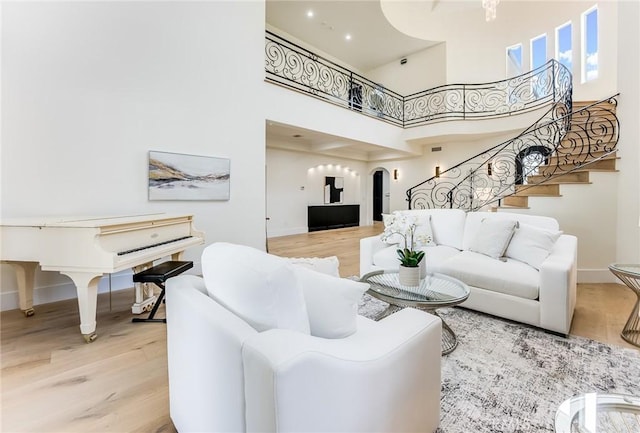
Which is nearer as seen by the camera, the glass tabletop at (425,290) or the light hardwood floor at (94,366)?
the light hardwood floor at (94,366)

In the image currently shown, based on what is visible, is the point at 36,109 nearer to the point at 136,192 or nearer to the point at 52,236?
the point at 136,192

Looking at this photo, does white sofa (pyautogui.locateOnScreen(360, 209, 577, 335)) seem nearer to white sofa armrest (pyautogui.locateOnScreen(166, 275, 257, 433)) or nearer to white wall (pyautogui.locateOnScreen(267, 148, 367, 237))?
white sofa armrest (pyautogui.locateOnScreen(166, 275, 257, 433))

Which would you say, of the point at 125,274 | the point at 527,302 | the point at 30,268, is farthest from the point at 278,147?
the point at 527,302

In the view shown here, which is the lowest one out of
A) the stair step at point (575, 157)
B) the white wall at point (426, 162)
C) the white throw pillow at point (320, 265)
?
the white throw pillow at point (320, 265)

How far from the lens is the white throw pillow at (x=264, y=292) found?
93 cm

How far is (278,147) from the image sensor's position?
7535 millimetres

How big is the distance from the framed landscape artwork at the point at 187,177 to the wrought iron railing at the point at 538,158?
14.1 feet

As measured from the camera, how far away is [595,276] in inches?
142

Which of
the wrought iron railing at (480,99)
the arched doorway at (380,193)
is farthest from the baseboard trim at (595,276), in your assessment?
the arched doorway at (380,193)

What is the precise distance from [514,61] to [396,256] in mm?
8494

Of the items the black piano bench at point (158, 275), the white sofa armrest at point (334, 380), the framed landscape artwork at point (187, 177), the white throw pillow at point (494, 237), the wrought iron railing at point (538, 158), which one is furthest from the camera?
the wrought iron railing at point (538, 158)

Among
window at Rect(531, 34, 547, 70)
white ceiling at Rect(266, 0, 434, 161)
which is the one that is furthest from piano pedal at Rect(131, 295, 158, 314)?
window at Rect(531, 34, 547, 70)

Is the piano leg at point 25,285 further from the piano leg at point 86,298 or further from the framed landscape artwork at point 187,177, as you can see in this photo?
the framed landscape artwork at point 187,177

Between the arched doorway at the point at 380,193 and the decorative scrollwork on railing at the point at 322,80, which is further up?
the decorative scrollwork on railing at the point at 322,80
